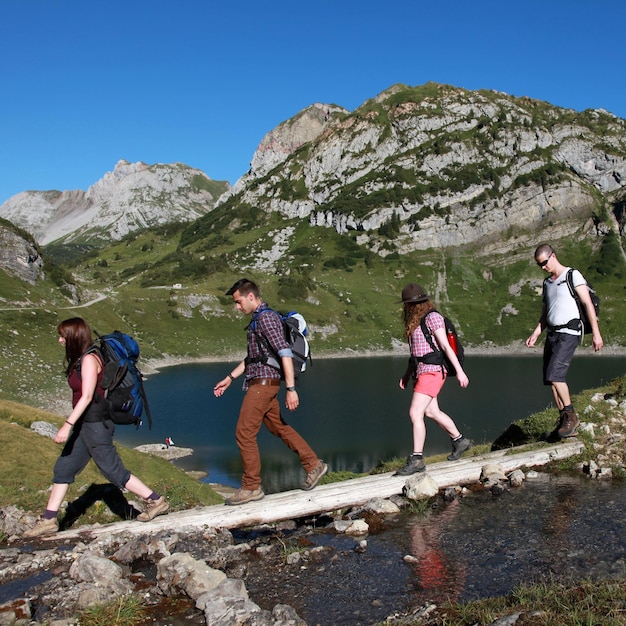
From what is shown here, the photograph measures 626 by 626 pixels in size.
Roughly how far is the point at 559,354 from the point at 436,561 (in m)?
5.85

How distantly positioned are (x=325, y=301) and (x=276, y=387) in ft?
568

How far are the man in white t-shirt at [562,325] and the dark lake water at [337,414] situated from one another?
35225 millimetres

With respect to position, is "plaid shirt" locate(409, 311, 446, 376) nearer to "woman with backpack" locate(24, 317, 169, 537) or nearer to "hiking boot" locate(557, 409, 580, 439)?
"hiking boot" locate(557, 409, 580, 439)

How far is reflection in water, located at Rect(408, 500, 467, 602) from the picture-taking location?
6.50 m

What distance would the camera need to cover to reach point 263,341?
9.82m

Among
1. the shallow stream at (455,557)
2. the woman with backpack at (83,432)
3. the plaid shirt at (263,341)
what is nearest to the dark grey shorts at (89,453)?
the woman with backpack at (83,432)

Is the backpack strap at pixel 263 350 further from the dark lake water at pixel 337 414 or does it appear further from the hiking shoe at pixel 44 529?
the dark lake water at pixel 337 414

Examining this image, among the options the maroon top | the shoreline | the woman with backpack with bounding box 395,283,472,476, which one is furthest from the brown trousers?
the shoreline

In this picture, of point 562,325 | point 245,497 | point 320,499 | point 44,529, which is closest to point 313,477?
point 320,499

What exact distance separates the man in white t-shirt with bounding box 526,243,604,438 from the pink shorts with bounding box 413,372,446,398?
91.5 inches

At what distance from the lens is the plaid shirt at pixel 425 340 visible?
413 inches

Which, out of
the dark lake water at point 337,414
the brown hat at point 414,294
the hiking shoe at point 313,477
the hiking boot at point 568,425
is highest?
the brown hat at point 414,294

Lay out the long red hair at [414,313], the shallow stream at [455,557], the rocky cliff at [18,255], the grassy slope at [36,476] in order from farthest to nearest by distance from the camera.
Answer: the rocky cliff at [18,255], the grassy slope at [36,476], the long red hair at [414,313], the shallow stream at [455,557]

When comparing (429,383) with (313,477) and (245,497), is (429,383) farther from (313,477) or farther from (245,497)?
(245,497)
